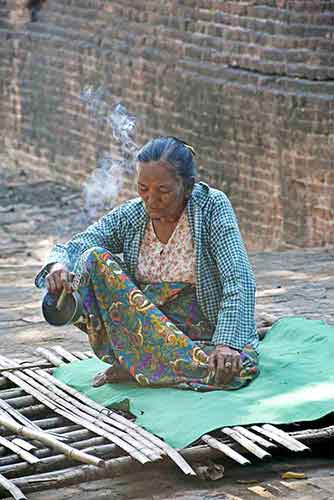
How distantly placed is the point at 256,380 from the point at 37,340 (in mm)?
1738

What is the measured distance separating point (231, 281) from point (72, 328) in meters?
1.91

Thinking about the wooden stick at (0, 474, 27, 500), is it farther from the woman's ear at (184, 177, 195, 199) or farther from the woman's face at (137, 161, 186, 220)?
the woman's ear at (184, 177, 195, 199)

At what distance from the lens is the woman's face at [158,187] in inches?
195

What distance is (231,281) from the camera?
5031 mm

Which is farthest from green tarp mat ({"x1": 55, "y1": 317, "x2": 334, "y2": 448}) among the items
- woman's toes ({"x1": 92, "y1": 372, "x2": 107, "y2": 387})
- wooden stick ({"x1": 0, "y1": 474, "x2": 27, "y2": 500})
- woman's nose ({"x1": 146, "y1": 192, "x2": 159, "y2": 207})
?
woman's nose ({"x1": 146, "y1": 192, "x2": 159, "y2": 207})

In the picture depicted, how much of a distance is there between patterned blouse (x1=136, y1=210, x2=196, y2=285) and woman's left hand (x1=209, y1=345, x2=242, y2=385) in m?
0.41

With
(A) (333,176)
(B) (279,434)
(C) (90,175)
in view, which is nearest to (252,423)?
(B) (279,434)

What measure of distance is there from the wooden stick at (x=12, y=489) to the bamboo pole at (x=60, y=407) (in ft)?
1.45

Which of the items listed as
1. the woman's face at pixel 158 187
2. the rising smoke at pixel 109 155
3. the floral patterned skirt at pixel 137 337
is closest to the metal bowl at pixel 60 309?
the floral patterned skirt at pixel 137 337

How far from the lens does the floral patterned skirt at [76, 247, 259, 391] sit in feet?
16.4

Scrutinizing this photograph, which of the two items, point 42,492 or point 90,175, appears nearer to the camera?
point 42,492

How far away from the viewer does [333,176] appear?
8938 mm

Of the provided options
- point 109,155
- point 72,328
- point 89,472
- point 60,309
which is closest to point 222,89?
point 109,155

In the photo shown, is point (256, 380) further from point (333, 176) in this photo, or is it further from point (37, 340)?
point (333, 176)
